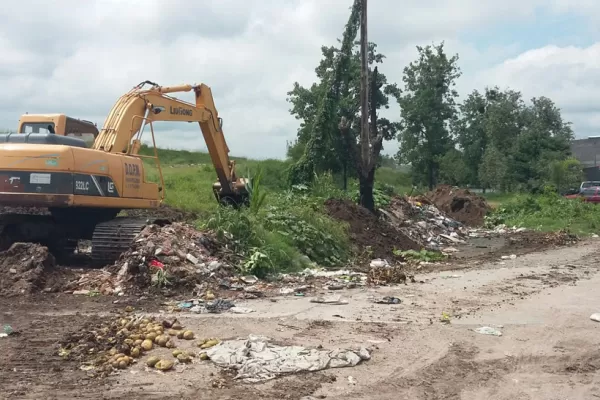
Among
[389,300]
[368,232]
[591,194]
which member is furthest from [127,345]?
[591,194]

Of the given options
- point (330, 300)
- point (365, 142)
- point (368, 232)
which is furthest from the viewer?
point (365, 142)

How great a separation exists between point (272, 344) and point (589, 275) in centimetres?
884

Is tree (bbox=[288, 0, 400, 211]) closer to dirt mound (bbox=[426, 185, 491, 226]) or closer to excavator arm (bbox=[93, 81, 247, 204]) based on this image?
dirt mound (bbox=[426, 185, 491, 226])

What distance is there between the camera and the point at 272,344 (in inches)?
287

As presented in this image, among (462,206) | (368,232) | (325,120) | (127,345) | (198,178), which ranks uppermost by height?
(325,120)

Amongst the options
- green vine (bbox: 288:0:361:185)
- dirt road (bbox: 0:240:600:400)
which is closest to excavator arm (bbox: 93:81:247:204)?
dirt road (bbox: 0:240:600:400)

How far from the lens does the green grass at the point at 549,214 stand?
81.4 ft

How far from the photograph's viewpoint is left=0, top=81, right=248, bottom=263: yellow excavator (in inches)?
456

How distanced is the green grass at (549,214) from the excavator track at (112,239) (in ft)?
54.3

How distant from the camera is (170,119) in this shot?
14.8 m

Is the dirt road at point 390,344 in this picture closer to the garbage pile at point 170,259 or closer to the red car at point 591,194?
the garbage pile at point 170,259

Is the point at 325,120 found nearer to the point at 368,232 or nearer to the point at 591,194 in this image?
the point at 591,194

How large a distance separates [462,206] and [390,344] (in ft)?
76.9

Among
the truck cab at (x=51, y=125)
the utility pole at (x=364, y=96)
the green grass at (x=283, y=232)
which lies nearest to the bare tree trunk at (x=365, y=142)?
the utility pole at (x=364, y=96)
